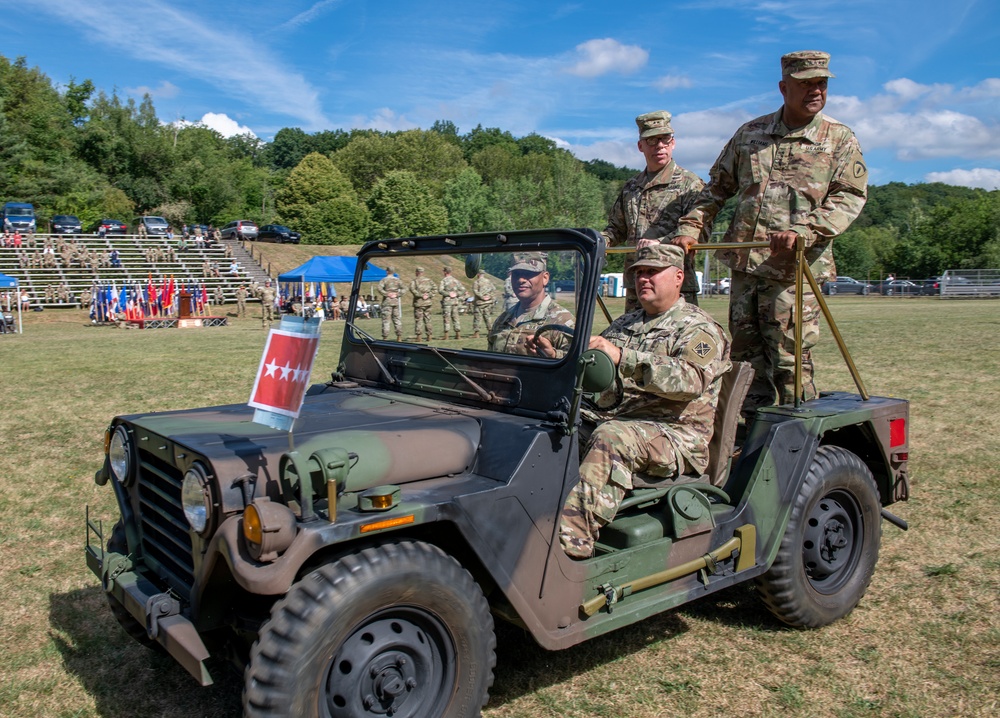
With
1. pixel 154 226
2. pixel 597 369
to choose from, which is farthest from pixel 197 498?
pixel 154 226

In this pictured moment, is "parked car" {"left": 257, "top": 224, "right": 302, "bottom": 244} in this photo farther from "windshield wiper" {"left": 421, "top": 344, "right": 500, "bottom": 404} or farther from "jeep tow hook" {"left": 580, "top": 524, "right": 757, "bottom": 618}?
"jeep tow hook" {"left": 580, "top": 524, "right": 757, "bottom": 618}

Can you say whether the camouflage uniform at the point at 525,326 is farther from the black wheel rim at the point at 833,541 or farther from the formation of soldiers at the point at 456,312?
the black wheel rim at the point at 833,541

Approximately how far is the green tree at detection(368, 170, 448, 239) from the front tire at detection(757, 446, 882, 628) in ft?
202

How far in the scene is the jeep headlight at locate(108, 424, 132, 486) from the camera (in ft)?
11.8

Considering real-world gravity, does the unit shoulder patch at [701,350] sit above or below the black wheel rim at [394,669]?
above

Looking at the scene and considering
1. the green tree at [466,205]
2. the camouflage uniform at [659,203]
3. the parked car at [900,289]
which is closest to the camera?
the camouflage uniform at [659,203]

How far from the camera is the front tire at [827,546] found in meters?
4.08

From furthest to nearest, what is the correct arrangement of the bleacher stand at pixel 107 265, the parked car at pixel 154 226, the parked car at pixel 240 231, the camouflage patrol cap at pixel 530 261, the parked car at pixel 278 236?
1. the parked car at pixel 278 236
2. the parked car at pixel 240 231
3. the parked car at pixel 154 226
4. the bleacher stand at pixel 107 265
5. the camouflage patrol cap at pixel 530 261

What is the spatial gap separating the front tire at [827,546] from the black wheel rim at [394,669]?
72.7 inches

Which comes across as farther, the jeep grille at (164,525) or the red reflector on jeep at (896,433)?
the red reflector on jeep at (896,433)

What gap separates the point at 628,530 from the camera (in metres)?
3.53

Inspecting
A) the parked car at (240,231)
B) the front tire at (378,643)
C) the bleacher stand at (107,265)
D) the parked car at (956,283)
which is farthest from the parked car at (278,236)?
the front tire at (378,643)

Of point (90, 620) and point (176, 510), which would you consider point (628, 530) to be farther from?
point (90, 620)

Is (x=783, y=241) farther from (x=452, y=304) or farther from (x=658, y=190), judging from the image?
(x=452, y=304)
